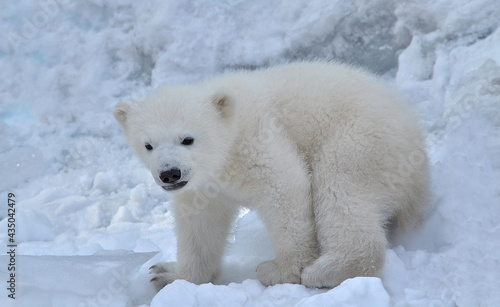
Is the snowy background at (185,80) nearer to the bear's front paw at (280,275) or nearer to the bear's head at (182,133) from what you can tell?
the bear's front paw at (280,275)

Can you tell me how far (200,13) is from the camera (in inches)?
285

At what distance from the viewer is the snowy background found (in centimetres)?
307

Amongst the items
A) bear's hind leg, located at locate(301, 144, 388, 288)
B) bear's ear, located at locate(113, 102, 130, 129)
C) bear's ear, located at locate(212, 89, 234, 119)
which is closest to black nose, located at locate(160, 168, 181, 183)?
bear's ear, located at locate(212, 89, 234, 119)

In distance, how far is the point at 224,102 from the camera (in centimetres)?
339

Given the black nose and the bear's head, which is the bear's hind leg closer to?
the bear's head

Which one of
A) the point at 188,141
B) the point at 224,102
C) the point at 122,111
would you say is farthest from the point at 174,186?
the point at 122,111

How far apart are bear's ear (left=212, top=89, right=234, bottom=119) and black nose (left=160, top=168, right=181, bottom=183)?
1.72ft

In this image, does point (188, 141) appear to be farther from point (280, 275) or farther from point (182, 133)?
point (280, 275)

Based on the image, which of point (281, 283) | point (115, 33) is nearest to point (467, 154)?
point (281, 283)

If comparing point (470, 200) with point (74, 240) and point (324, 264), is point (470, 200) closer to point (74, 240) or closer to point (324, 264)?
point (324, 264)

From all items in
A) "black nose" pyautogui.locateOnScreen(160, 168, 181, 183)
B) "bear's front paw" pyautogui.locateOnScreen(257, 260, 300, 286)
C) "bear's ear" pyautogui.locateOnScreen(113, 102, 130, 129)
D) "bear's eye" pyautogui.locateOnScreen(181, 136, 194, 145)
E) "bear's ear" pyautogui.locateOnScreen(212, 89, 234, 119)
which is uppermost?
"bear's ear" pyautogui.locateOnScreen(113, 102, 130, 129)

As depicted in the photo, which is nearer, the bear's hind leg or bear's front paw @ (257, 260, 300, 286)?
the bear's hind leg

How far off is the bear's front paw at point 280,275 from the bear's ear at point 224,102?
3.13 ft

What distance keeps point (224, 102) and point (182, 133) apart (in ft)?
1.16
